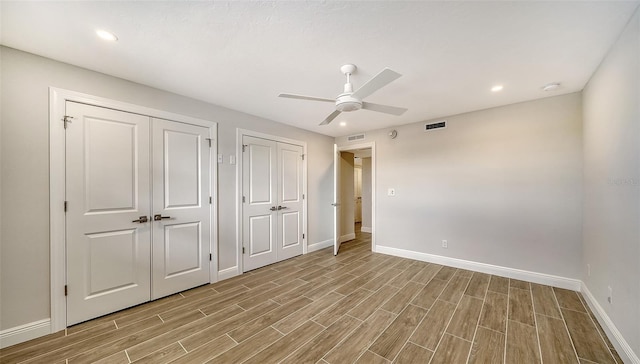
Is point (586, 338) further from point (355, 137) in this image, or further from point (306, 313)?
point (355, 137)

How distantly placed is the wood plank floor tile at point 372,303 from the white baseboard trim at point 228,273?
1892mm

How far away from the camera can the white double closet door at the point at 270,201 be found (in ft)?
12.0

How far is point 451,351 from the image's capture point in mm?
1853

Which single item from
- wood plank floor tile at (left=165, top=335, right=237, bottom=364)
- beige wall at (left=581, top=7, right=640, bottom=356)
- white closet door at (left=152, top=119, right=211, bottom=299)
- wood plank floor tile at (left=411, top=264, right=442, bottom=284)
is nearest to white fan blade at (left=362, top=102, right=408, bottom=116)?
beige wall at (left=581, top=7, right=640, bottom=356)

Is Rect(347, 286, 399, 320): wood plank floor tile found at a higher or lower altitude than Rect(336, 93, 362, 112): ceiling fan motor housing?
lower

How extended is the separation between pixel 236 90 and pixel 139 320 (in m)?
2.69

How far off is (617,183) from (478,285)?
72.7 inches

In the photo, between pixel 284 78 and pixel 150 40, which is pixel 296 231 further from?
pixel 150 40

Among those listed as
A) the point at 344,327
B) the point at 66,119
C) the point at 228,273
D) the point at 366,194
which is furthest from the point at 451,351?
the point at 366,194

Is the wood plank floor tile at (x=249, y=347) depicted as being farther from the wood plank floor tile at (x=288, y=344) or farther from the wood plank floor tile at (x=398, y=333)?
the wood plank floor tile at (x=398, y=333)

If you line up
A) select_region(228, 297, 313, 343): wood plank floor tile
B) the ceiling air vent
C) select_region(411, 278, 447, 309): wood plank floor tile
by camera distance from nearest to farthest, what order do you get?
select_region(228, 297, 313, 343): wood plank floor tile < select_region(411, 278, 447, 309): wood plank floor tile < the ceiling air vent

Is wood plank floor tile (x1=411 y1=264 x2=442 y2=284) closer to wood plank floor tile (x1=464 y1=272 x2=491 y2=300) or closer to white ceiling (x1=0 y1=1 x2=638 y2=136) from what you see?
wood plank floor tile (x1=464 y1=272 x2=491 y2=300)

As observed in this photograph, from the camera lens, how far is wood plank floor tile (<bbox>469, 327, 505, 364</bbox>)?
176 cm

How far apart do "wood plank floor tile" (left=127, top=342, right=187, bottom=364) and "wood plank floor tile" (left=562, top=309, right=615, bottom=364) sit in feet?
10.5
